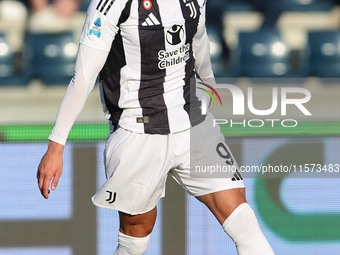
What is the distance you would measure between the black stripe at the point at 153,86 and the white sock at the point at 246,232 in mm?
373

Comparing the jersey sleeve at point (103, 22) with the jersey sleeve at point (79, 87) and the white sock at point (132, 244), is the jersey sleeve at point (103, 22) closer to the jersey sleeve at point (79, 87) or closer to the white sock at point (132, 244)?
the jersey sleeve at point (79, 87)

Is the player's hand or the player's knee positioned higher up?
the player's hand

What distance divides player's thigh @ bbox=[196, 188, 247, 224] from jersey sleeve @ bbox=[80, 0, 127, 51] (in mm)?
630

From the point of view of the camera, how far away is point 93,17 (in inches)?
81.0

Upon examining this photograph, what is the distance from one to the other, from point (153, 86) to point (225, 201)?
18.4 inches

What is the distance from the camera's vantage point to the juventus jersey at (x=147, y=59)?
206cm

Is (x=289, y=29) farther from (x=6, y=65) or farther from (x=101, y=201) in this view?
(x=101, y=201)

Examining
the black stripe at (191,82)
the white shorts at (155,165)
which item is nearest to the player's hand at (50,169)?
the white shorts at (155,165)

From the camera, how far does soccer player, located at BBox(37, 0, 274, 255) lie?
208cm

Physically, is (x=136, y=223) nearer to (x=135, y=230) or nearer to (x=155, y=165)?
(x=135, y=230)

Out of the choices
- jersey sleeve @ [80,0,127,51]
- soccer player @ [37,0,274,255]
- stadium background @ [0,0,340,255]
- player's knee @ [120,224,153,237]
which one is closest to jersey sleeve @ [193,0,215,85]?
soccer player @ [37,0,274,255]

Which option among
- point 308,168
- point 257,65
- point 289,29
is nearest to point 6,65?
point 257,65

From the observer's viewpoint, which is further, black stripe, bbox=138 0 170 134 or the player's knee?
the player's knee

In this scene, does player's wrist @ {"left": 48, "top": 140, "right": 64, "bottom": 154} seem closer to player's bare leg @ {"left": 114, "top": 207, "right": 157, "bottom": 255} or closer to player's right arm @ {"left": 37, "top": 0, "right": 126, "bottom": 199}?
player's right arm @ {"left": 37, "top": 0, "right": 126, "bottom": 199}
